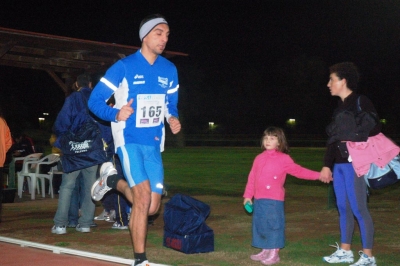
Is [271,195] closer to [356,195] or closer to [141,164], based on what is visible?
[356,195]

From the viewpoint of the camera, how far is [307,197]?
1324cm

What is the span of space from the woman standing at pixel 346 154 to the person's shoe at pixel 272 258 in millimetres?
491

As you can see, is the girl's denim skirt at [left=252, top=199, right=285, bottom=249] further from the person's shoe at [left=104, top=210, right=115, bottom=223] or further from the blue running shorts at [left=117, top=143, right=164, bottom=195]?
the person's shoe at [left=104, top=210, right=115, bottom=223]

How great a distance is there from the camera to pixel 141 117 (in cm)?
559

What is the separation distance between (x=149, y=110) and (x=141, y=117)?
0.10m

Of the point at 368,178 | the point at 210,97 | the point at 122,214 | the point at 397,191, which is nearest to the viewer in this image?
the point at 368,178

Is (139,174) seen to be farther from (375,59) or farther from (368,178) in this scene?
(375,59)

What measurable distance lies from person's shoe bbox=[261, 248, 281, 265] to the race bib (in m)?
1.76

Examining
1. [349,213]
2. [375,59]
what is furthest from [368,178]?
[375,59]

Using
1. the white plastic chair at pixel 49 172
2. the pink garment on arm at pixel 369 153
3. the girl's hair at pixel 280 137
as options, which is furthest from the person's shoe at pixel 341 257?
the white plastic chair at pixel 49 172

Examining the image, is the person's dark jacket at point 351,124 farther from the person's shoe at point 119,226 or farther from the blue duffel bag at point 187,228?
the person's shoe at point 119,226

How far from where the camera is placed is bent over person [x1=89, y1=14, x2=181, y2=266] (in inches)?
219

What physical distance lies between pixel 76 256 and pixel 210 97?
92.2 meters

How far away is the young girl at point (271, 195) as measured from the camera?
6.47 meters
